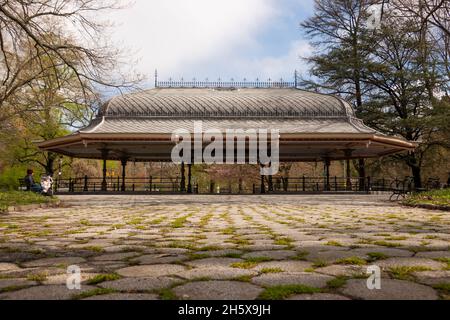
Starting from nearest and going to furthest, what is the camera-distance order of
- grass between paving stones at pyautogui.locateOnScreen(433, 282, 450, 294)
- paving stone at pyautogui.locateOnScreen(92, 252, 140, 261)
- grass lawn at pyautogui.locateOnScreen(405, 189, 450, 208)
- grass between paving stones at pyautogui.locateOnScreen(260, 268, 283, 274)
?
grass between paving stones at pyautogui.locateOnScreen(433, 282, 450, 294), grass between paving stones at pyautogui.locateOnScreen(260, 268, 283, 274), paving stone at pyautogui.locateOnScreen(92, 252, 140, 261), grass lawn at pyautogui.locateOnScreen(405, 189, 450, 208)

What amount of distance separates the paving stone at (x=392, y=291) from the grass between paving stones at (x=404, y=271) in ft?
0.45

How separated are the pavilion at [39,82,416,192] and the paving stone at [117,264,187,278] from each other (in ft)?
50.1

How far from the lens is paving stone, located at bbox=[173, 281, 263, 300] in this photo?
6.91 ft

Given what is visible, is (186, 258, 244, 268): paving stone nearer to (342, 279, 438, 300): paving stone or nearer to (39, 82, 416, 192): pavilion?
(342, 279, 438, 300): paving stone

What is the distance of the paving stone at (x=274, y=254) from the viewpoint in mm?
3246

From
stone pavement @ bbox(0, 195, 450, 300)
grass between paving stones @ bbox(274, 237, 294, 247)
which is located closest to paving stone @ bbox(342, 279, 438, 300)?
stone pavement @ bbox(0, 195, 450, 300)

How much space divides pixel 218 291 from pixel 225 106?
65.1 feet

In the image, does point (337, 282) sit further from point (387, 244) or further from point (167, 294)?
point (387, 244)

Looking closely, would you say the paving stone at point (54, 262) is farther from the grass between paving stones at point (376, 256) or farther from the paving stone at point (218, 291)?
the grass between paving stones at point (376, 256)

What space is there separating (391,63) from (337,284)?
27022mm

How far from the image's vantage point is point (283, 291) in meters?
2.15

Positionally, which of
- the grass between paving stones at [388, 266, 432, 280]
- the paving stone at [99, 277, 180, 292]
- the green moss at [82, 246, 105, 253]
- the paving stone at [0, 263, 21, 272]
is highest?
the grass between paving stones at [388, 266, 432, 280]

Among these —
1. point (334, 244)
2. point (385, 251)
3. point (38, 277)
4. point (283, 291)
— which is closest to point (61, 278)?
point (38, 277)
